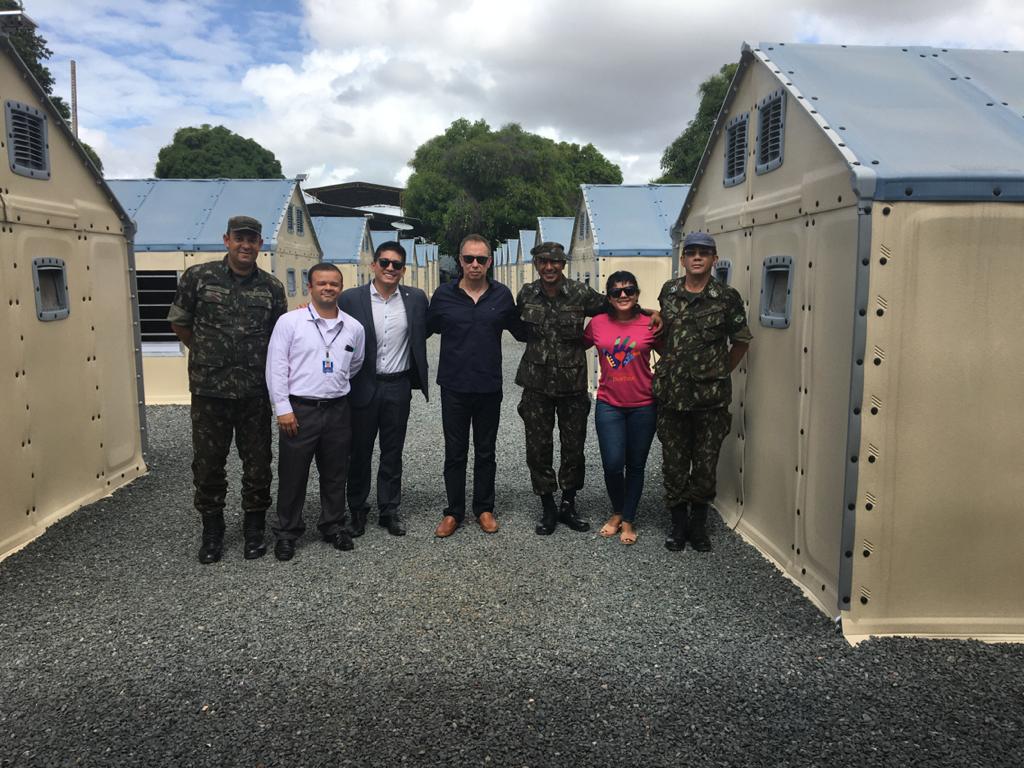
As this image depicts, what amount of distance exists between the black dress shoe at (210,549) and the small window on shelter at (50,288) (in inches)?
92.3

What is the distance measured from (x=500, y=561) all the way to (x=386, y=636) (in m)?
1.29

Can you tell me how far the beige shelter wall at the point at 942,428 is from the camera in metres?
3.86

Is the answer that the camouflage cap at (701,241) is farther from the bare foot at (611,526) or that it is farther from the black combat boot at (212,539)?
the black combat boot at (212,539)

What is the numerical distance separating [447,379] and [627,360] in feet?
4.34

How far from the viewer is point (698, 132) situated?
34.7 m

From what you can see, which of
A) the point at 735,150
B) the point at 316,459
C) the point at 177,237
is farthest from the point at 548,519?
the point at 177,237

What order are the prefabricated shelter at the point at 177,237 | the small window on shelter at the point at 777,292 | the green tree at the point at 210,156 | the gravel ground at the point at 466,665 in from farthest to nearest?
the green tree at the point at 210,156 < the prefabricated shelter at the point at 177,237 < the small window on shelter at the point at 777,292 < the gravel ground at the point at 466,665

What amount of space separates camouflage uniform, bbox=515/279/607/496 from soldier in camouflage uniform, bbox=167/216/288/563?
1.79 m

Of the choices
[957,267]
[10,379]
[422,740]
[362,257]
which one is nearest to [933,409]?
[957,267]

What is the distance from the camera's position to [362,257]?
73.9 ft

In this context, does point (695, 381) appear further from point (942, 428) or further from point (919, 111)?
point (919, 111)

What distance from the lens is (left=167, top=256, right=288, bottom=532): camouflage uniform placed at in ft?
16.5

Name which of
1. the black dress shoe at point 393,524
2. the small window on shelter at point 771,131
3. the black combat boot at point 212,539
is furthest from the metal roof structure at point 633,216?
the black combat boot at point 212,539

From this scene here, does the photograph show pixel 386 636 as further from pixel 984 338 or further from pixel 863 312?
pixel 984 338
